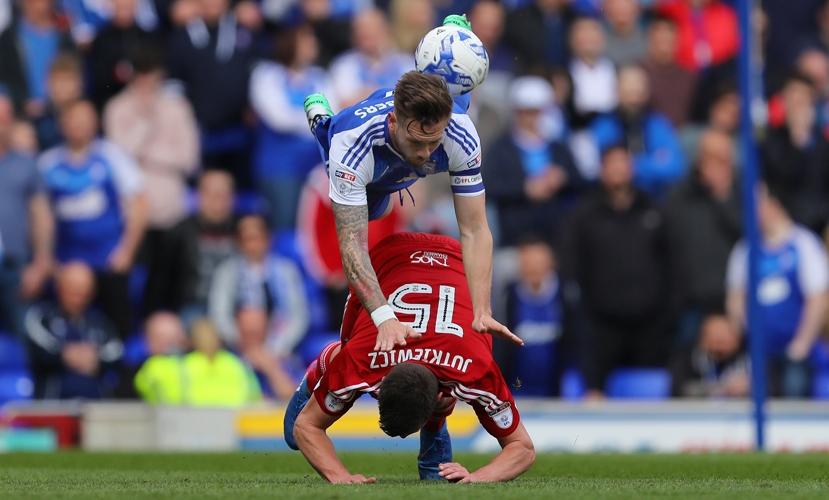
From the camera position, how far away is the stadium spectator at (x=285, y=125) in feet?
44.5

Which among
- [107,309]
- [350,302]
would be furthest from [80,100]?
[350,302]

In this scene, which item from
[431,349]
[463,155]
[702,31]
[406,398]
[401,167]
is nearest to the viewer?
[406,398]

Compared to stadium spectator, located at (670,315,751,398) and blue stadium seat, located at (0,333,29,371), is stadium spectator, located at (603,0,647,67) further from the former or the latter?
blue stadium seat, located at (0,333,29,371)

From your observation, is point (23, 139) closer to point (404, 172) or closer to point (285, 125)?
point (285, 125)

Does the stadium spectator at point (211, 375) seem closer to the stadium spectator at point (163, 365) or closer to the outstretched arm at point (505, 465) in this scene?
the stadium spectator at point (163, 365)

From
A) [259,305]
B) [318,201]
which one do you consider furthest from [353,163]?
[318,201]

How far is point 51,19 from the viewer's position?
14.0 m

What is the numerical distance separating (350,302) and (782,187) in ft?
28.4

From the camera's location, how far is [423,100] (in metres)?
6.10

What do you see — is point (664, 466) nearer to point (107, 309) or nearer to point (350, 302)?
point (350, 302)

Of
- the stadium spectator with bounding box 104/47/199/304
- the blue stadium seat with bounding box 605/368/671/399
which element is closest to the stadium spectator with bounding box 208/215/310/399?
the stadium spectator with bounding box 104/47/199/304

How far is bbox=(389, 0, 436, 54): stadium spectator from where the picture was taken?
1421 centimetres

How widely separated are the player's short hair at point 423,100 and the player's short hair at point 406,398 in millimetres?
1218

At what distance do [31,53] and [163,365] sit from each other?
13.1 ft
